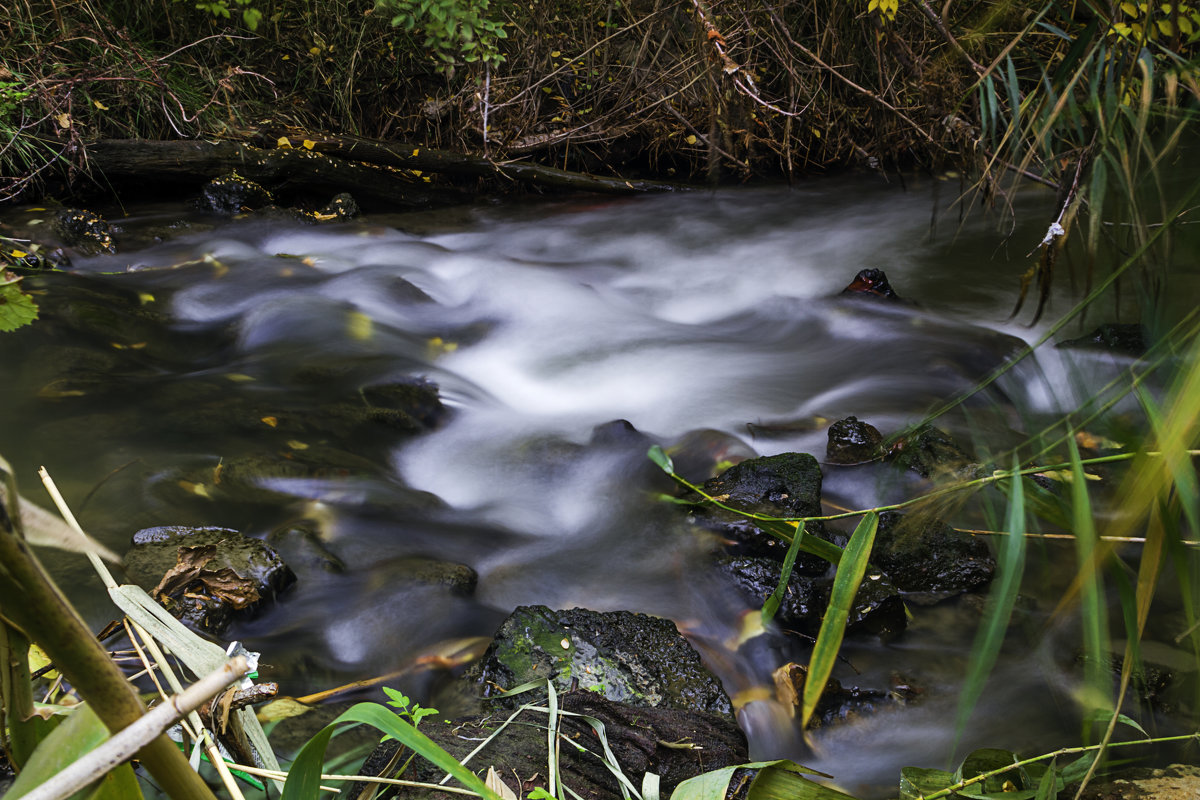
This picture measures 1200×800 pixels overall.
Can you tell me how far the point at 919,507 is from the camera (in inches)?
78.4

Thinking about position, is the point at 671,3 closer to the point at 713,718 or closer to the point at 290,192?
the point at 290,192

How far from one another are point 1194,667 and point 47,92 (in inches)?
254

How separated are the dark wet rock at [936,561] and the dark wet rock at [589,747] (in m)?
1.11

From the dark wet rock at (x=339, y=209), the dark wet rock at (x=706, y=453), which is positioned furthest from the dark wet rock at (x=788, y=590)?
the dark wet rock at (x=339, y=209)

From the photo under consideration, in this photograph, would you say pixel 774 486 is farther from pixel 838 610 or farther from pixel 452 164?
pixel 452 164

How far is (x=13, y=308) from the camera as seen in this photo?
0.63 m

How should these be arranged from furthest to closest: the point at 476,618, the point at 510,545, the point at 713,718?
the point at 510,545
the point at 476,618
the point at 713,718

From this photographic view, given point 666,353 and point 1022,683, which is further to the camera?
point 666,353

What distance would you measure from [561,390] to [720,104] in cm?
178

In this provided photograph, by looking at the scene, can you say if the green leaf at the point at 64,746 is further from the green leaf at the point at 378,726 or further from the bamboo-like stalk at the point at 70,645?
the green leaf at the point at 378,726

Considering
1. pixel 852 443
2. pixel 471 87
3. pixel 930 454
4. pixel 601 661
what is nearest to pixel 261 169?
pixel 471 87

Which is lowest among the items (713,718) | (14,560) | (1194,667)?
(1194,667)

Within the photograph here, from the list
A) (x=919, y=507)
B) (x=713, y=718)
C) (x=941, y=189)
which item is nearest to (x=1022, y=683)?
(x=919, y=507)

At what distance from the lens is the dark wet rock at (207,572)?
2.07 metres
